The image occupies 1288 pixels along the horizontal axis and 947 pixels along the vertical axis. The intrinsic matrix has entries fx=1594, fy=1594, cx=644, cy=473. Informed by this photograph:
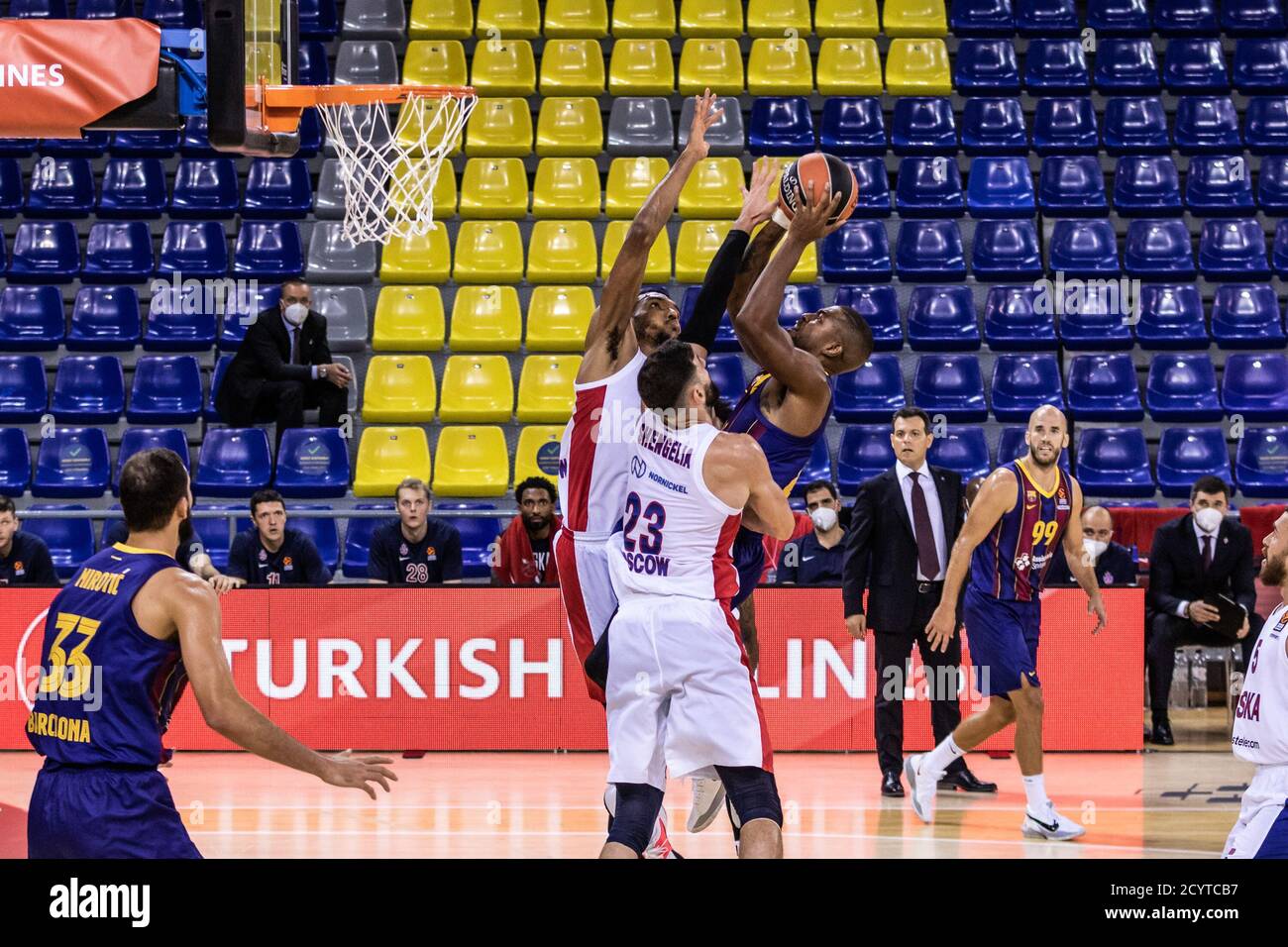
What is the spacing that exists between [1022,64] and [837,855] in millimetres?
Result: 9973

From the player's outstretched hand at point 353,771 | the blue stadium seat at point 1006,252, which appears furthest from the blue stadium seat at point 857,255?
the player's outstretched hand at point 353,771

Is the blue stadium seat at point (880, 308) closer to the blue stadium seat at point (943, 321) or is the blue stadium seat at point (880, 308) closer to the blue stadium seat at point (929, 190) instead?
the blue stadium seat at point (943, 321)

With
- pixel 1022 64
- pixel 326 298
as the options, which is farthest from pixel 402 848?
pixel 1022 64

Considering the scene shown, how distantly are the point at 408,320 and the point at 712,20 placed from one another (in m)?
4.29

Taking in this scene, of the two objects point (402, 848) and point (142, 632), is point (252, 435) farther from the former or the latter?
point (142, 632)

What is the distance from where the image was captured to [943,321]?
42.0 ft

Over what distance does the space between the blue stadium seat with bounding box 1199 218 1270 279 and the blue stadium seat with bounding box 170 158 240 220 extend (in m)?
8.24

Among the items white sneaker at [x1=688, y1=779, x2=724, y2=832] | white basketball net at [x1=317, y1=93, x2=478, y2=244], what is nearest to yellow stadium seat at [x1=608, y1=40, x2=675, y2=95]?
white basketball net at [x1=317, y1=93, x2=478, y2=244]

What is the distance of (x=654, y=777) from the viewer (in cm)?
511

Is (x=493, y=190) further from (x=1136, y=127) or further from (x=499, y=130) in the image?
(x=1136, y=127)

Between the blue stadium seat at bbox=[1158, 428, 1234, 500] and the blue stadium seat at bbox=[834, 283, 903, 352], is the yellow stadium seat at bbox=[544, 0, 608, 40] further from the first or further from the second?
the blue stadium seat at bbox=[1158, 428, 1234, 500]

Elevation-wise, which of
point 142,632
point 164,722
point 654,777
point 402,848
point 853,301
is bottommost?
point 402,848

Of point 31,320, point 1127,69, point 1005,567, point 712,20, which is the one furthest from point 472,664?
point 1127,69

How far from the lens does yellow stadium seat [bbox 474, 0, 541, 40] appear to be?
14.5 m
